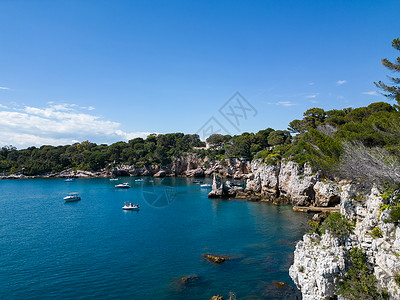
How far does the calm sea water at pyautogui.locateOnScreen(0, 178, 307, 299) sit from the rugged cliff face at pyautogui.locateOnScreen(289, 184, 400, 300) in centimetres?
446

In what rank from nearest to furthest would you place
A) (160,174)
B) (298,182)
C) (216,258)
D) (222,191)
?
1. (216,258)
2. (298,182)
3. (222,191)
4. (160,174)

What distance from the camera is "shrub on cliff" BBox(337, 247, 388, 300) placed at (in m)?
13.1

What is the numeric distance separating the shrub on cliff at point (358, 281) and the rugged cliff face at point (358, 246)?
26 cm

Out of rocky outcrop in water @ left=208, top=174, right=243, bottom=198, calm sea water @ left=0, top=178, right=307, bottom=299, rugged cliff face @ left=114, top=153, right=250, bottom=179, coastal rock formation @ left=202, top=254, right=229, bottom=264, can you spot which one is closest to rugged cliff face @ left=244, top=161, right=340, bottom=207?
rocky outcrop in water @ left=208, top=174, right=243, bottom=198

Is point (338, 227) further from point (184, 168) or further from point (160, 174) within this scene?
point (184, 168)

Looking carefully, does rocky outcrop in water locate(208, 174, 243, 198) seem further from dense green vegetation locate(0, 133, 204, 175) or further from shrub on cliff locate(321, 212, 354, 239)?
dense green vegetation locate(0, 133, 204, 175)

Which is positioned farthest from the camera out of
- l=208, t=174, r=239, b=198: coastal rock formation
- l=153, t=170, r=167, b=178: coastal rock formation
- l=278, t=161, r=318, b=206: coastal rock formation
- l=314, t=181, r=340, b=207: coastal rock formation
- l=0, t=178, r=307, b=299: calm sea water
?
l=153, t=170, r=167, b=178: coastal rock formation

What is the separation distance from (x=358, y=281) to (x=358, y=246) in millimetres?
2030

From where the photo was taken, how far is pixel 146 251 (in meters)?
28.2

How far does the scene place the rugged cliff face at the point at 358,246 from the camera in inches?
514

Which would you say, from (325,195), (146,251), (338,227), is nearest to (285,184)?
(325,195)

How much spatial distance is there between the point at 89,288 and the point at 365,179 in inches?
886

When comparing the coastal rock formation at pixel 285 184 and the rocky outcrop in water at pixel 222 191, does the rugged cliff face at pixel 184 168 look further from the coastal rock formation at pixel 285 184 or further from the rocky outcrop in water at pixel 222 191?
the coastal rock formation at pixel 285 184

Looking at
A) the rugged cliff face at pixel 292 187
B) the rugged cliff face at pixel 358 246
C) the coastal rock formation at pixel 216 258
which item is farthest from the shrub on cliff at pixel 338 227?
the rugged cliff face at pixel 292 187
